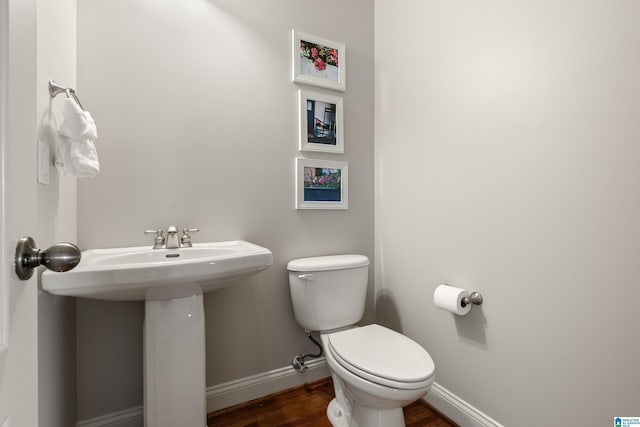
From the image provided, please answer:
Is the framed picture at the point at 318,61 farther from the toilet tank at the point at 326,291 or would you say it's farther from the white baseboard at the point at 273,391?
the white baseboard at the point at 273,391

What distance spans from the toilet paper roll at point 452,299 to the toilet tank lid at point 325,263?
420 mm

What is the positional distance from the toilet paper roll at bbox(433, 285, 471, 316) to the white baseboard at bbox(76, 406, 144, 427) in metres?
1.45

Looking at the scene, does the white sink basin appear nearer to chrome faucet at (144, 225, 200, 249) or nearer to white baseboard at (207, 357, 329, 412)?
chrome faucet at (144, 225, 200, 249)

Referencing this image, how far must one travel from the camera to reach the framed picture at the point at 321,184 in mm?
1690

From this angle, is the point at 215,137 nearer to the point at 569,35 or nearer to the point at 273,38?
the point at 273,38

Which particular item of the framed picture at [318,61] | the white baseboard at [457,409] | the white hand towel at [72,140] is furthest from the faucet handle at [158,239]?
the white baseboard at [457,409]

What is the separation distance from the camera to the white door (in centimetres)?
39

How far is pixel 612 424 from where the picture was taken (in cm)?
95

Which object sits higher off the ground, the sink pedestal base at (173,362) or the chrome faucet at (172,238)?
the chrome faucet at (172,238)

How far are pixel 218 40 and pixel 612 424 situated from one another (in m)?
2.17

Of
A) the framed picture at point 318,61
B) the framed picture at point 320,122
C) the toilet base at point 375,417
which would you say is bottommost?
the toilet base at point 375,417

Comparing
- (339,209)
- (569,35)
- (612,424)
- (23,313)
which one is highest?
(569,35)

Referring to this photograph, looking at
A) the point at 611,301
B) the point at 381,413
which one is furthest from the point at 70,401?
the point at 611,301

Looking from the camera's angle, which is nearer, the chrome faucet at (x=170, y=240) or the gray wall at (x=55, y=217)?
the gray wall at (x=55, y=217)
